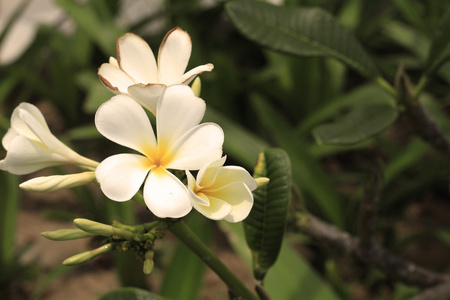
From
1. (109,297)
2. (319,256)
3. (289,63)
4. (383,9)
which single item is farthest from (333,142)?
(383,9)

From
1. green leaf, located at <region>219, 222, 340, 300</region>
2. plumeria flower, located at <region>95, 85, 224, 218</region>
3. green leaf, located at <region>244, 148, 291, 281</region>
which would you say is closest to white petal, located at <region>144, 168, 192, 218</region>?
plumeria flower, located at <region>95, 85, 224, 218</region>

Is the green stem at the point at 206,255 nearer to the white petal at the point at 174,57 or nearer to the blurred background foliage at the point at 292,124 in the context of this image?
the white petal at the point at 174,57

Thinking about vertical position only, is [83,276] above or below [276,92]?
below

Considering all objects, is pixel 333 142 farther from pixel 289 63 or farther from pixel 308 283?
pixel 289 63

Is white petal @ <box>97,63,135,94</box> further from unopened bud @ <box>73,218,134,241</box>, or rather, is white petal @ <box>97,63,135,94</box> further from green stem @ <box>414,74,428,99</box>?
green stem @ <box>414,74,428,99</box>

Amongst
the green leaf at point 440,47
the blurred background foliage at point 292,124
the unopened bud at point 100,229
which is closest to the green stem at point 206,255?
the unopened bud at point 100,229

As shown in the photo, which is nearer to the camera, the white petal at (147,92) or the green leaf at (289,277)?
the white petal at (147,92)

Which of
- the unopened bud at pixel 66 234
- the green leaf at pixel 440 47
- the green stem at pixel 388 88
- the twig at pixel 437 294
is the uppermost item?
the unopened bud at pixel 66 234

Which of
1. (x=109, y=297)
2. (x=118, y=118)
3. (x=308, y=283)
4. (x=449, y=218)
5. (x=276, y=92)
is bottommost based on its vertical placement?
(x=449, y=218)
